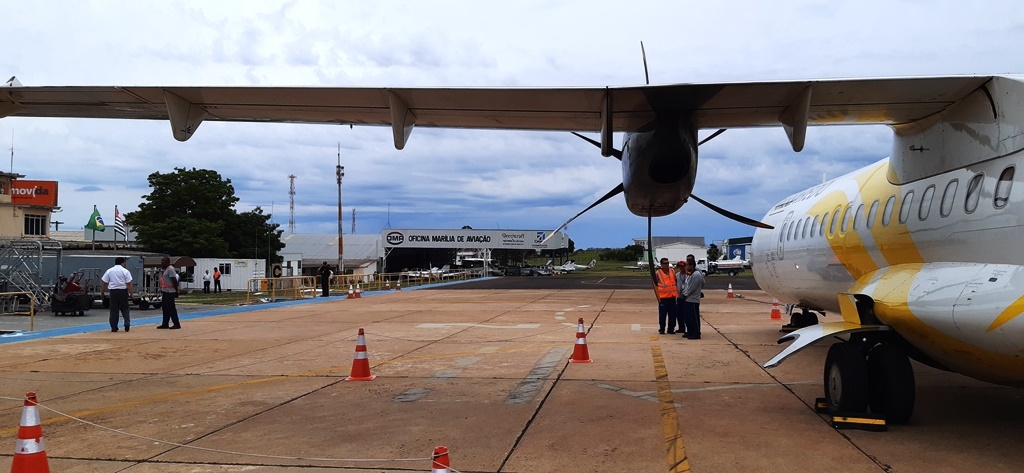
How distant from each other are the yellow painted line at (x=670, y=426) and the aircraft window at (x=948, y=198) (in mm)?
3049

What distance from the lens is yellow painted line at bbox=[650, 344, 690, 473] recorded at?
508 centimetres

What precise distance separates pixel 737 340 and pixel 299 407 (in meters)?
8.57

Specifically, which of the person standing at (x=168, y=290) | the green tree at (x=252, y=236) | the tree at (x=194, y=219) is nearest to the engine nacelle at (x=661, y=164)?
the person standing at (x=168, y=290)

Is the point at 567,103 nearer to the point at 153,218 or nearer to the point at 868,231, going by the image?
the point at 868,231

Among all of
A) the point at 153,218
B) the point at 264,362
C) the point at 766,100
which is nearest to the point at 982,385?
the point at 766,100

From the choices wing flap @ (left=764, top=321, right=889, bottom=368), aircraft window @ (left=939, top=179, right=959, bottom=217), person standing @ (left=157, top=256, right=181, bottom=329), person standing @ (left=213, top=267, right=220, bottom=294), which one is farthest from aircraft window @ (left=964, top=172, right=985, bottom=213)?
person standing @ (left=213, top=267, right=220, bottom=294)

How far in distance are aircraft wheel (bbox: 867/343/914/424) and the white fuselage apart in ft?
0.70

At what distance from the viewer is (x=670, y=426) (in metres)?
6.17

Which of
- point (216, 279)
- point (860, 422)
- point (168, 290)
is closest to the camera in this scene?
point (860, 422)

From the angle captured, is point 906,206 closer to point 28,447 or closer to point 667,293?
point 667,293

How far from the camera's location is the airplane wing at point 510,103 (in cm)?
608

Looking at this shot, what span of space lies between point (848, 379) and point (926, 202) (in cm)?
187

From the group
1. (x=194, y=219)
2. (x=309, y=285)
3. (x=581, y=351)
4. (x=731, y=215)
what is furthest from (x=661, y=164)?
(x=194, y=219)

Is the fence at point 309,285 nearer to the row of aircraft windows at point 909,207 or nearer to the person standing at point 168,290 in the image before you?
the person standing at point 168,290
